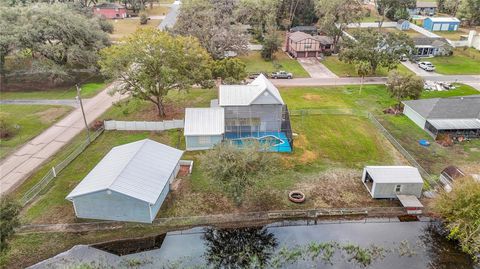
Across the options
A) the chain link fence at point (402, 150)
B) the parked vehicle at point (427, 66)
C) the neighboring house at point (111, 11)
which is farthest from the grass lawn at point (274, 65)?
the neighboring house at point (111, 11)

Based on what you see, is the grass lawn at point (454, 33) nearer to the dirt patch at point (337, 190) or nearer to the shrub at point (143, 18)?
the dirt patch at point (337, 190)

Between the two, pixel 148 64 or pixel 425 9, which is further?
pixel 425 9

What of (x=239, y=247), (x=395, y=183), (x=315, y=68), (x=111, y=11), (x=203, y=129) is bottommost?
(x=239, y=247)

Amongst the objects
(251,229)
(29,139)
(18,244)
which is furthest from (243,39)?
(18,244)

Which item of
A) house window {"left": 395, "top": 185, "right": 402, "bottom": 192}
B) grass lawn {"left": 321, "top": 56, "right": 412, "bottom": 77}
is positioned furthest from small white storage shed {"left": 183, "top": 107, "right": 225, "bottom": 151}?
grass lawn {"left": 321, "top": 56, "right": 412, "bottom": 77}

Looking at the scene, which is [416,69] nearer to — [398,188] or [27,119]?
[398,188]

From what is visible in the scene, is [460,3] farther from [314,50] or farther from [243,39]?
[243,39]

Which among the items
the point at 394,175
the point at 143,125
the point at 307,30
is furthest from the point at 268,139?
the point at 307,30
